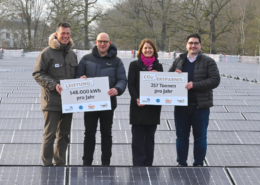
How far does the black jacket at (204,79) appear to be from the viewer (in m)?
4.99

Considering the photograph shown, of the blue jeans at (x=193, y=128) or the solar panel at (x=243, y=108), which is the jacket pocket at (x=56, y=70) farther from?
the solar panel at (x=243, y=108)

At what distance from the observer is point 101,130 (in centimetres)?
525

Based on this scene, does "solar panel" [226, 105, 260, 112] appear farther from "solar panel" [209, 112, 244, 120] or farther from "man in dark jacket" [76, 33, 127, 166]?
"man in dark jacket" [76, 33, 127, 166]

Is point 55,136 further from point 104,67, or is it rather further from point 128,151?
point 128,151

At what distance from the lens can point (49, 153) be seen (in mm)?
5133

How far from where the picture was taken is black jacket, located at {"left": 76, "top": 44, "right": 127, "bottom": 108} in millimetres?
5117

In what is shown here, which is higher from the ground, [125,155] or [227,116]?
[227,116]

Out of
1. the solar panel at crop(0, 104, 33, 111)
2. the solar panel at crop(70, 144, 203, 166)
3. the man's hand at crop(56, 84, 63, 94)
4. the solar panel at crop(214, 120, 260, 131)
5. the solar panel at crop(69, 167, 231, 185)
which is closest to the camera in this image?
the solar panel at crop(69, 167, 231, 185)

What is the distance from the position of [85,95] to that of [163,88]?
1000mm

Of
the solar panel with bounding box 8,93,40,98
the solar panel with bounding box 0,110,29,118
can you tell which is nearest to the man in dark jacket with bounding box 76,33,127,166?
the solar panel with bounding box 0,110,29,118

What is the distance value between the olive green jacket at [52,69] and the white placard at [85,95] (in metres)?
0.10

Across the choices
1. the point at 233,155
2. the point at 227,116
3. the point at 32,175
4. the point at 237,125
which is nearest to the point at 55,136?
the point at 32,175

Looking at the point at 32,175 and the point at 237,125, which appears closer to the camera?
the point at 32,175

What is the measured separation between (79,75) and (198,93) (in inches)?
58.3
